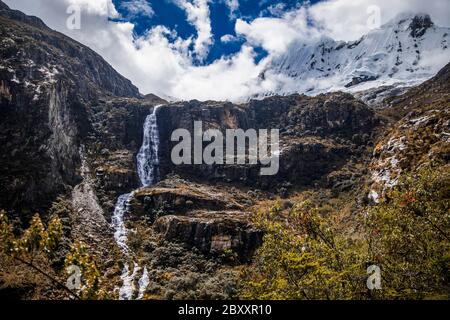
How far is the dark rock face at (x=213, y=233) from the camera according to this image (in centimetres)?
5653

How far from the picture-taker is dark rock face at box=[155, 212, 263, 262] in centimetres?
5653

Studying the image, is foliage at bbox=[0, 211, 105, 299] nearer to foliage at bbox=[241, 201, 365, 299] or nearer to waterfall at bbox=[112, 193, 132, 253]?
foliage at bbox=[241, 201, 365, 299]

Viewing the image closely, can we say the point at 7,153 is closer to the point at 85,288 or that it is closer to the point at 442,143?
the point at 85,288

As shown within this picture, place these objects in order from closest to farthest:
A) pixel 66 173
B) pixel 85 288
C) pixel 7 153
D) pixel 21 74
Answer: pixel 85 288
pixel 7 153
pixel 66 173
pixel 21 74

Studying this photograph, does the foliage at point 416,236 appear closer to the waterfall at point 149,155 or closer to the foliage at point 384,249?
the foliage at point 384,249

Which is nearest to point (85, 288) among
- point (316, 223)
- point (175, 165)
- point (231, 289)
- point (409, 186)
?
point (316, 223)

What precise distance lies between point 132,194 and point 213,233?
22434 millimetres

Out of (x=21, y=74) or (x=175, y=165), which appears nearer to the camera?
(x=21, y=74)

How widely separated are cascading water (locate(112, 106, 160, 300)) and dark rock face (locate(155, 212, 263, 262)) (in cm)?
670

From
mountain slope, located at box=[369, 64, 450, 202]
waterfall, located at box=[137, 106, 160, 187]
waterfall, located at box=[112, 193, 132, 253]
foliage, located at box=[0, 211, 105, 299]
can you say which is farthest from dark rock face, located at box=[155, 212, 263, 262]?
foliage, located at box=[0, 211, 105, 299]

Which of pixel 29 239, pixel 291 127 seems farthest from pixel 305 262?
pixel 291 127

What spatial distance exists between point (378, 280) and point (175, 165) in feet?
254

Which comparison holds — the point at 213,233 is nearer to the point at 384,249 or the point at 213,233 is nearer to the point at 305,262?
the point at 384,249

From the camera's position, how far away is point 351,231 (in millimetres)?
52812
